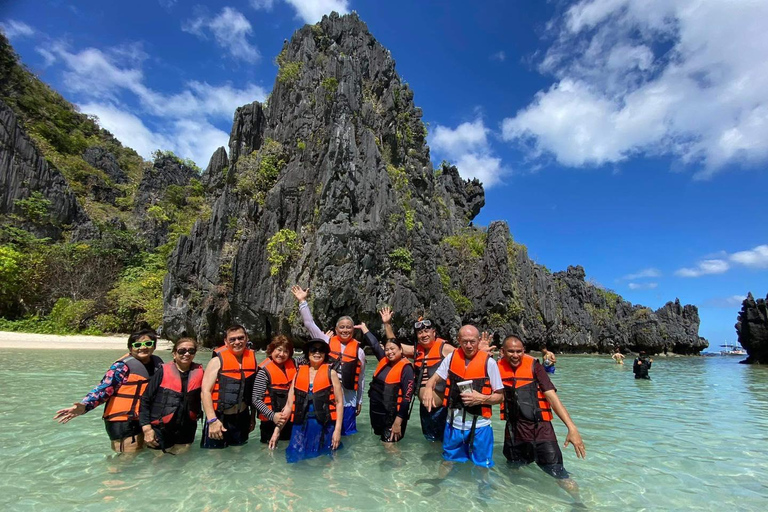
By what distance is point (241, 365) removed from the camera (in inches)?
196

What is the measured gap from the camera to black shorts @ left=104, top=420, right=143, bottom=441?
4633mm

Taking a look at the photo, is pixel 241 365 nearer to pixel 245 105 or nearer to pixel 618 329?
pixel 245 105

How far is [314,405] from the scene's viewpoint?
467 centimetres

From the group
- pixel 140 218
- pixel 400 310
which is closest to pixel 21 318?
pixel 140 218

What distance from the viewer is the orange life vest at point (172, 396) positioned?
15.0 ft

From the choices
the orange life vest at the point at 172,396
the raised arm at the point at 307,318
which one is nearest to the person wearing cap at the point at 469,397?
the raised arm at the point at 307,318

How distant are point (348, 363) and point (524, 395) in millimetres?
2648

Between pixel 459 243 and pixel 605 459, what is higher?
pixel 459 243

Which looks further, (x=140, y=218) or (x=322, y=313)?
(x=140, y=218)

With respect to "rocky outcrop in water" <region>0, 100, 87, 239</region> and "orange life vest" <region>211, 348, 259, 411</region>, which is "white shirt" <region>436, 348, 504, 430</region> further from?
"rocky outcrop in water" <region>0, 100, 87, 239</region>

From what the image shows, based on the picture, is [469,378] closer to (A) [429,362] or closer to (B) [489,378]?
(B) [489,378]

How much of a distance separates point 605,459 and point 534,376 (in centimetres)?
263

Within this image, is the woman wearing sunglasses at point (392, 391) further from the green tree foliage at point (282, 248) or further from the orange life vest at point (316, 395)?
the green tree foliage at point (282, 248)

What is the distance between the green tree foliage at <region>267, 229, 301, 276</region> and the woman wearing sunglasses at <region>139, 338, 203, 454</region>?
21612 mm
